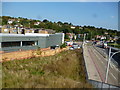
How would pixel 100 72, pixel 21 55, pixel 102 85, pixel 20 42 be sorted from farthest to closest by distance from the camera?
pixel 20 42, pixel 21 55, pixel 100 72, pixel 102 85

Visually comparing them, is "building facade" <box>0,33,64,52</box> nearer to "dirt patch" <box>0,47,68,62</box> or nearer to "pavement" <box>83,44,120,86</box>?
"dirt patch" <box>0,47,68,62</box>

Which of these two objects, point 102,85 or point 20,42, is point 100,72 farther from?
point 20,42

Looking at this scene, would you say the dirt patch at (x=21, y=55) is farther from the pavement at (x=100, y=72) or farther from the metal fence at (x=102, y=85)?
the metal fence at (x=102, y=85)

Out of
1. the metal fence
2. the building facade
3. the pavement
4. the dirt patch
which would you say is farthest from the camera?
the building facade

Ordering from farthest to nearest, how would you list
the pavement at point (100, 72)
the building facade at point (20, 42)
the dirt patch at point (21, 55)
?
the building facade at point (20, 42) < the dirt patch at point (21, 55) < the pavement at point (100, 72)

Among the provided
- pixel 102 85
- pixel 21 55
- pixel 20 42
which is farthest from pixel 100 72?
pixel 20 42

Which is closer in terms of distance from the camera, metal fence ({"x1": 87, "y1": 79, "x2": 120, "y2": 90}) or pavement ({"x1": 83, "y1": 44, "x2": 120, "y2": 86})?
metal fence ({"x1": 87, "y1": 79, "x2": 120, "y2": 90})

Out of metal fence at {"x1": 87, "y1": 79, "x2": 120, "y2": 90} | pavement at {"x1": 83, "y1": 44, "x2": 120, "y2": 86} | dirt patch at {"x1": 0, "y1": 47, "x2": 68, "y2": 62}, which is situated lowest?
pavement at {"x1": 83, "y1": 44, "x2": 120, "y2": 86}

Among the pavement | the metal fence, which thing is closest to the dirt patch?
the pavement

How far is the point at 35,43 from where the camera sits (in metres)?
33.4

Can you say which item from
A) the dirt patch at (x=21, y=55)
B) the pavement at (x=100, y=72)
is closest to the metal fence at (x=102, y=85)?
the pavement at (x=100, y=72)

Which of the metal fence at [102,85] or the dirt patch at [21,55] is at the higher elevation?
the dirt patch at [21,55]

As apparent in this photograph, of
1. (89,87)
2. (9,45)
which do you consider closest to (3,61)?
(9,45)

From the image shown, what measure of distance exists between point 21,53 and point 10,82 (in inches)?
487
